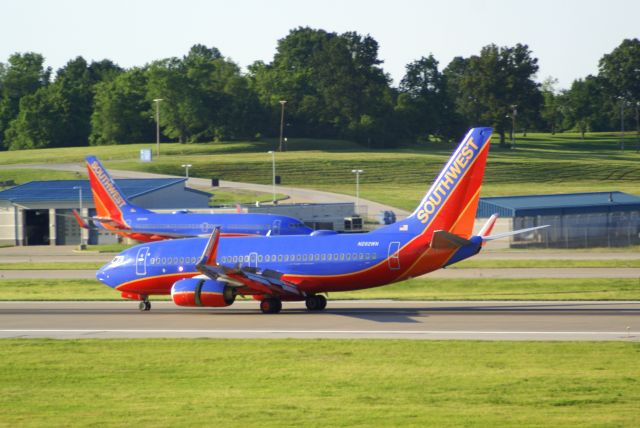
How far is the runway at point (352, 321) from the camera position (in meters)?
34.4

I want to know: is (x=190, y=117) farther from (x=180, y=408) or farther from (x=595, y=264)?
(x=180, y=408)

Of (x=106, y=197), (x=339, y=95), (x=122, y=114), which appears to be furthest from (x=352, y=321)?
(x=122, y=114)

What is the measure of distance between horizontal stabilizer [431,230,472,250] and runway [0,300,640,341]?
272 centimetres

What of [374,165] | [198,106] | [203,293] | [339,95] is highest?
[339,95]

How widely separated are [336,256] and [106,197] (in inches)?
1613

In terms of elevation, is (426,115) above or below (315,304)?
above

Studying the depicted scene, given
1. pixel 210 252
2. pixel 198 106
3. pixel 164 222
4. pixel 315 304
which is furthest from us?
pixel 198 106

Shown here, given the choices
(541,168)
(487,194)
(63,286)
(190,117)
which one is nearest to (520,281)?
(63,286)

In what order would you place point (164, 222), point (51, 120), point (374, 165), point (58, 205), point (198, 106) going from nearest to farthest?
point (164, 222)
point (58, 205)
point (374, 165)
point (198, 106)
point (51, 120)

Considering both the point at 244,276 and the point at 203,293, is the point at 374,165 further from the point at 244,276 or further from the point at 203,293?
the point at 203,293

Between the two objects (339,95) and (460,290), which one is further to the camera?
(339,95)

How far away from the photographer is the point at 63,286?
57688 millimetres

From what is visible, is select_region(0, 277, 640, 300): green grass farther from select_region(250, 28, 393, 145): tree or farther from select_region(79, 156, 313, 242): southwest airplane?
select_region(250, 28, 393, 145): tree

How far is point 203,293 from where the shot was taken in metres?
41.3
